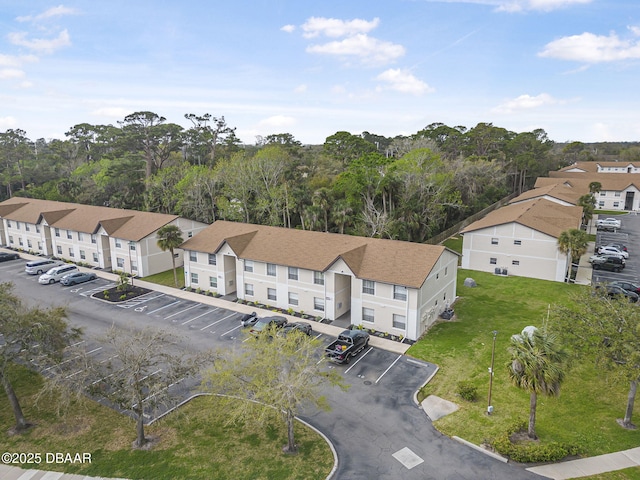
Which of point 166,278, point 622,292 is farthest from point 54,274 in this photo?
point 622,292

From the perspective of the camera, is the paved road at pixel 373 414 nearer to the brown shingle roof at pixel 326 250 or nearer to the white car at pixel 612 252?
A: the brown shingle roof at pixel 326 250

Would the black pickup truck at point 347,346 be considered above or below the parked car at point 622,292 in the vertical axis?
below

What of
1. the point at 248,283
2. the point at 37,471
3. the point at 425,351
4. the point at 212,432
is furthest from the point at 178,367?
the point at 248,283

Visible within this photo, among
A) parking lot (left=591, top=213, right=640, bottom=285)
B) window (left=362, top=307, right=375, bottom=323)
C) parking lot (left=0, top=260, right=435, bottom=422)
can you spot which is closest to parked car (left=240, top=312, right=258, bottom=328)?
parking lot (left=0, top=260, right=435, bottom=422)

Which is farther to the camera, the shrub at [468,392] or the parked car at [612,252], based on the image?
the parked car at [612,252]

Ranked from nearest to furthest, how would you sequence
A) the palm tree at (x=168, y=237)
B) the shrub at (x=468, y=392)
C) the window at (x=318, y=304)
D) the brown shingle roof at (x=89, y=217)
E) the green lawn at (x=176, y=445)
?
the green lawn at (x=176, y=445) → the shrub at (x=468, y=392) → the window at (x=318, y=304) → the palm tree at (x=168, y=237) → the brown shingle roof at (x=89, y=217)

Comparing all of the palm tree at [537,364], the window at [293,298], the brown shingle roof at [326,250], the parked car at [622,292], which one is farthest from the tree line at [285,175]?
the palm tree at [537,364]
